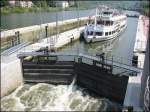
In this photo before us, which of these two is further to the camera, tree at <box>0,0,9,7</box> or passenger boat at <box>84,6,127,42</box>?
tree at <box>0,0,9,7</box>

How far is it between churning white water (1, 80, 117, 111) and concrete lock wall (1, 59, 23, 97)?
269 mm

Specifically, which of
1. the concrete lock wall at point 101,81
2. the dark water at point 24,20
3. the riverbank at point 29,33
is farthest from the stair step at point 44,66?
the dark water at point 24,20

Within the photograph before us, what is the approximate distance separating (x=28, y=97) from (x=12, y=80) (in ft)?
3.84

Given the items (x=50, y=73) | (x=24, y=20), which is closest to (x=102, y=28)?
(x=50, y=73)

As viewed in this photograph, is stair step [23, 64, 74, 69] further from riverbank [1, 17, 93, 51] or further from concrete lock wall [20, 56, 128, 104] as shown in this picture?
riverbank [1, 17, 93, 51]

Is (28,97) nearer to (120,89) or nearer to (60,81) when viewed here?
(60,81)

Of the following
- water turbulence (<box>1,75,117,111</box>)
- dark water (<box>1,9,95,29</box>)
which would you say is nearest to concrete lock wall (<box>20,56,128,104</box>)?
water turbulence (<box>1,75,117,111</box>)

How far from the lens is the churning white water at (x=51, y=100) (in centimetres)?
1266

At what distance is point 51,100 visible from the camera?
13.3 m

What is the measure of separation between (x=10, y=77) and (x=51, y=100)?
87.4 inches

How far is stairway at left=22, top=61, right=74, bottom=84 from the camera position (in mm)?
15352

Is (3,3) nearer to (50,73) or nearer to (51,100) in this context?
(50,73)

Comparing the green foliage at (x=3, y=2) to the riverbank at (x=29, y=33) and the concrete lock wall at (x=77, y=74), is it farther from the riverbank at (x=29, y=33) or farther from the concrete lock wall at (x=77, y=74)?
the concrete lock wall at (x=77, y=74)

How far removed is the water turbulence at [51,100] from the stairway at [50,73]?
0.52 metres
